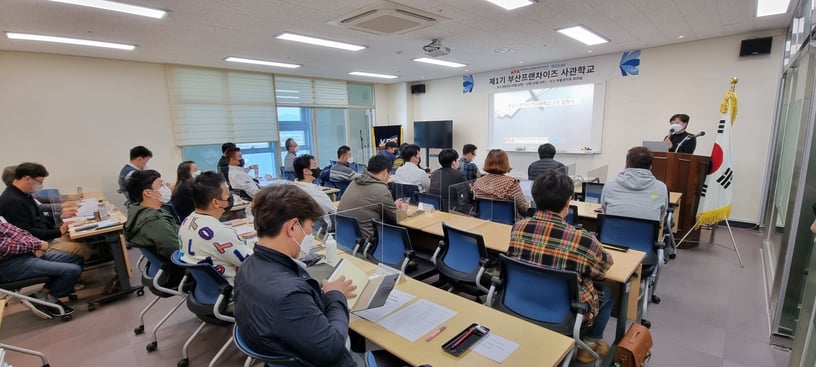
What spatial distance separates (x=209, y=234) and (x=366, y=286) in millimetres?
1208

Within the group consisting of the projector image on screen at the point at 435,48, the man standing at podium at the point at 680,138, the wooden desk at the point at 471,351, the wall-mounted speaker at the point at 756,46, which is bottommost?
the wooden desk at the point at 471,351

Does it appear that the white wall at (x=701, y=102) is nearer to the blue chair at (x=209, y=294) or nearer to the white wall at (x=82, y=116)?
the blue chair at (x=209, y=294)

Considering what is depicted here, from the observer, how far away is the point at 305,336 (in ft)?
3.70

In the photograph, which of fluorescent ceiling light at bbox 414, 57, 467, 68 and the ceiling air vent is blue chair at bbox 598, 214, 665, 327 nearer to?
the ceiling air vent

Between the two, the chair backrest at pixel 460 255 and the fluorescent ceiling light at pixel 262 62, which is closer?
the chair backrest at pixel 460 255

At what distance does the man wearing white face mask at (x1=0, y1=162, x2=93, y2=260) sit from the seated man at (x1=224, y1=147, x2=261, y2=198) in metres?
1.72

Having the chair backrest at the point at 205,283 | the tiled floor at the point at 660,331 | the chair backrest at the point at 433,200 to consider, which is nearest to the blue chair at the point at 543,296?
the tiled floor at the point at 660,331

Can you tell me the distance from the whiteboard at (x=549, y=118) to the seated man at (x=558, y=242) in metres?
5.50

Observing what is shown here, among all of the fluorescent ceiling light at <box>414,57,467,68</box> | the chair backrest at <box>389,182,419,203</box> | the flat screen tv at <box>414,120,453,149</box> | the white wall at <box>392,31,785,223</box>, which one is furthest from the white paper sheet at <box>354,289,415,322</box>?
the flat screen tv at <box>414,120,453,149</box>

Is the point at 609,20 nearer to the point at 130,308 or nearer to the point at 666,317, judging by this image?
the point at 666,317

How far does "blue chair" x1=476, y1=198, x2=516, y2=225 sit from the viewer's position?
3.45 m

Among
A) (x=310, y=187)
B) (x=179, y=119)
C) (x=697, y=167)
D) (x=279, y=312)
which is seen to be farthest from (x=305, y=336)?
(x=179, y=119)

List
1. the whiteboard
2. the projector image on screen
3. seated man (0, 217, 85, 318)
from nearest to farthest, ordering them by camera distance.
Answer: seated man (0, 217, 85, 318) → the projector image on screen → the whiteboard

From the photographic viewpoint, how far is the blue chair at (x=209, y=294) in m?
2.12
